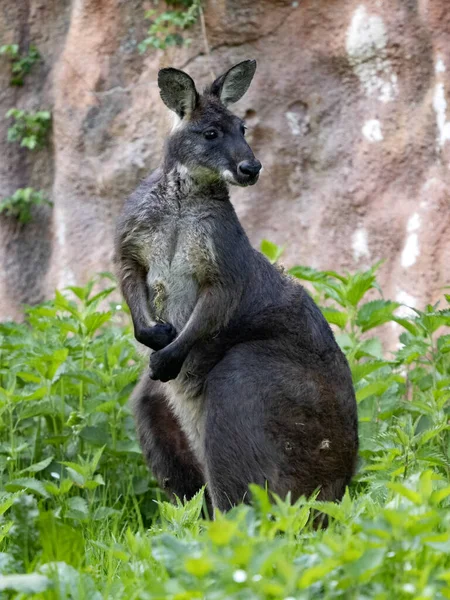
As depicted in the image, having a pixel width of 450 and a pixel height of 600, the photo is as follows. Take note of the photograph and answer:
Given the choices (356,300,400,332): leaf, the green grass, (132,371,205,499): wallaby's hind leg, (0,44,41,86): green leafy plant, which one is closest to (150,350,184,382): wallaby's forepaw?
(132,371,205,499): wallaby's hind leg

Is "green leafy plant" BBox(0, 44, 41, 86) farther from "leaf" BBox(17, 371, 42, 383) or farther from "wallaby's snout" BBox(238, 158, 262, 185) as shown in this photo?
"wallaby's snout" BBox(238, 158, 262, 185)

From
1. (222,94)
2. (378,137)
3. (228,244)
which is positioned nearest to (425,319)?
(228,244)

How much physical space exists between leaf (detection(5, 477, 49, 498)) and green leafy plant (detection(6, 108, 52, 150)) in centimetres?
465

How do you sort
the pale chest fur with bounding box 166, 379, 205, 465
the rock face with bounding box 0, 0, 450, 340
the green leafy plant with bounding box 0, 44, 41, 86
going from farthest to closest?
the green leafy plant with bounding box 0, 44, 41, 86 < the rock face with bounding box 0, 0, 450, 340 < the pale chest fur with bounding box 166, 379, 205, 465

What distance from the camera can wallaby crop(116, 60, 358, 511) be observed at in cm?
466

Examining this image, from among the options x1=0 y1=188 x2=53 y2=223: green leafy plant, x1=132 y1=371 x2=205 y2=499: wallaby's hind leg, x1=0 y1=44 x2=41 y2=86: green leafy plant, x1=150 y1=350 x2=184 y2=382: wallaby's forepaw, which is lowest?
x1=0 y1=188 x2=53 y2=223: green leafy plant

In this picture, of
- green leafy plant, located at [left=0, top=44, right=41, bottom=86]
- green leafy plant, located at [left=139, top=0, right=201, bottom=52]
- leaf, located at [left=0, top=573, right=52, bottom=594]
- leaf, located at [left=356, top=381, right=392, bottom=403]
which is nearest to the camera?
leaf, located at [left=0, top=573, right=52, bottom=594]

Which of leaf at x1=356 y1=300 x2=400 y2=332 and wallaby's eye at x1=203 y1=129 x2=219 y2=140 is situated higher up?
wallaby's eye at x1=203 y1=129 x2=219 y2=140

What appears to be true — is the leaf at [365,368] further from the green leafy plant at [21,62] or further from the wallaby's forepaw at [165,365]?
the green leafy plant at [21,62]

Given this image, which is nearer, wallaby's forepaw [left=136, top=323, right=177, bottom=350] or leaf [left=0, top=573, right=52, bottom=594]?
leaf [left=0, top=573, right=52, bottom=594]

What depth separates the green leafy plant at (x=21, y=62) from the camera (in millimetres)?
9070

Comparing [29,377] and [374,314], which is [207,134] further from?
[29,377]

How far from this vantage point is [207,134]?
5055 millimetres

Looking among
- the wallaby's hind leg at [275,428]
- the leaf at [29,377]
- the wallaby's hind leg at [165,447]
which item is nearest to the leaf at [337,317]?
the wallaby's hind leg at [275,428]
